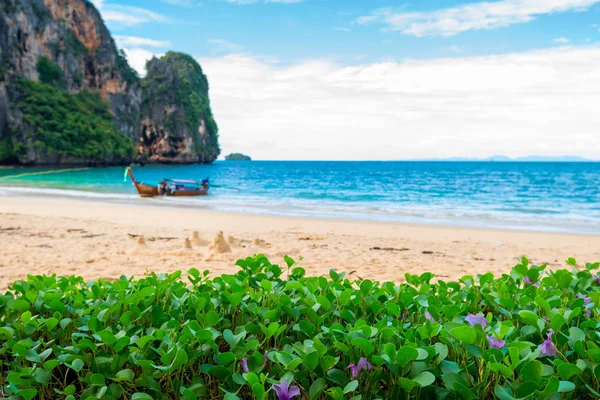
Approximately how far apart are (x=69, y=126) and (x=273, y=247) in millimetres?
60642

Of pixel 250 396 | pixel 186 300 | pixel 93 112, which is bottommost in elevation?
pixel 250 396

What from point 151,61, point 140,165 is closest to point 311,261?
point 140,165

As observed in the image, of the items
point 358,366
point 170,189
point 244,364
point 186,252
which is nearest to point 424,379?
point 358,366

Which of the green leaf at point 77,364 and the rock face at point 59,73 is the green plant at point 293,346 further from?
the rock face at point 59,73

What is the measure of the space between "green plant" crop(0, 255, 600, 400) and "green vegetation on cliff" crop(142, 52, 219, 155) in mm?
94421

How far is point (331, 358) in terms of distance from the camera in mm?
1451

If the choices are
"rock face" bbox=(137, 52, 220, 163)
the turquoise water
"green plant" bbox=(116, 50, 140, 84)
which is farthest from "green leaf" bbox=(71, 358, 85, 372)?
"rock face" bbox=(137, 52, 220, 163)

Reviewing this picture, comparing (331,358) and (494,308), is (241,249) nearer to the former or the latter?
(494,308)

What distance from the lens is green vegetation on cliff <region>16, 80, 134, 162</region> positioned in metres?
56.1

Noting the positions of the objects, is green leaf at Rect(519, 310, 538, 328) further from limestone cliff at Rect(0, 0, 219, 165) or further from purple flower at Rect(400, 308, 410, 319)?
limestone cliff at Rect(0, 0, 219, 165)

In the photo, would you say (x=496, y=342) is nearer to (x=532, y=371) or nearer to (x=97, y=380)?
(x=532, y=371)

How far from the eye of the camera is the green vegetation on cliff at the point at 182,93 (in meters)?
92.8

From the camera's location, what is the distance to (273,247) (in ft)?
25.9

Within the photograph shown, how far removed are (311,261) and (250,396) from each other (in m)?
5.03
